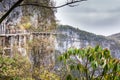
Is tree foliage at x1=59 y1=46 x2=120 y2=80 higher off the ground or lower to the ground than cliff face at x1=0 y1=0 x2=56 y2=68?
higher

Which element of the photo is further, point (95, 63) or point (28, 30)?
point (28, 30)

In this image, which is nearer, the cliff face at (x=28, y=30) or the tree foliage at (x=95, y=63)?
the tree foliage at (x=95, y=63)

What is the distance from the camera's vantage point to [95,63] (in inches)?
325

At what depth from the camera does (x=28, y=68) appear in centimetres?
2895

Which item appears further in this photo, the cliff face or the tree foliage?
the cliff face

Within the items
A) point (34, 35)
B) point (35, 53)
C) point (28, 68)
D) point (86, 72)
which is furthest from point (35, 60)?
point (86, 72)

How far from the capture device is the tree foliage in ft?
27.1

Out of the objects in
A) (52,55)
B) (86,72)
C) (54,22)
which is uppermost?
(86,72)

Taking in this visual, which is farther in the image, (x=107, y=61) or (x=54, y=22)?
(x=54, y=22)

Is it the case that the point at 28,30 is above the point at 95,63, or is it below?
below

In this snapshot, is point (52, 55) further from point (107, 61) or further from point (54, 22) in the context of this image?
point (107, 61)

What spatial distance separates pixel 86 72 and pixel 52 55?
95.2 ft

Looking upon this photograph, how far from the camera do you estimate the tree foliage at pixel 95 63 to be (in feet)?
27.1

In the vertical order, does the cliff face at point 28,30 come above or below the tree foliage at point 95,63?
below
